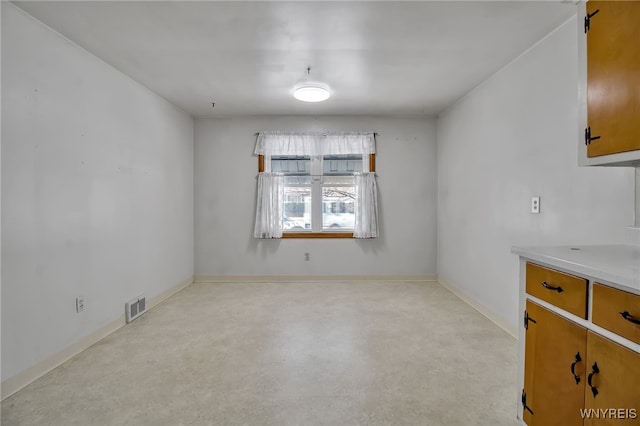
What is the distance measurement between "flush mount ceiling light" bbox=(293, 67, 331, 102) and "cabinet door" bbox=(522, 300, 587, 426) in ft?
9.00

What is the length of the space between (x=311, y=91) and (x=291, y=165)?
1569 millimetres

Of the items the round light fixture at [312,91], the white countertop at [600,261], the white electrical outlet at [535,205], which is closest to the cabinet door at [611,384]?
the white countertop at [600,261]

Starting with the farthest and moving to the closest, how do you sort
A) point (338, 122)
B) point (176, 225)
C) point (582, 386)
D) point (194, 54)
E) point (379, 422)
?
point (338, 122) < point (176, 225) < point (194, 54) < point (379, 422) < point (582, 386)

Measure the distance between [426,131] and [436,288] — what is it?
2.35 m

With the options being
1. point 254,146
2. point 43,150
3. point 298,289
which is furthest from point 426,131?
point 43,150

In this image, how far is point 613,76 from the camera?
1352 mm

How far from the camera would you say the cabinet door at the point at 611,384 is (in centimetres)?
100

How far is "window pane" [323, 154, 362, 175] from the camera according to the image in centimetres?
473

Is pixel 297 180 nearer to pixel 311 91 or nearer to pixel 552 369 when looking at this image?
pixel 311 91

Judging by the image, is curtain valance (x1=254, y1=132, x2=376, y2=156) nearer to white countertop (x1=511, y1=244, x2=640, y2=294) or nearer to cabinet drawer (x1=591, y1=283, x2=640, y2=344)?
white countertop (x1=511, y1=244, x2=640, y2=294)

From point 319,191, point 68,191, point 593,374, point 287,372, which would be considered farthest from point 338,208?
point 593,374

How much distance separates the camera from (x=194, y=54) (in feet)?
8.73

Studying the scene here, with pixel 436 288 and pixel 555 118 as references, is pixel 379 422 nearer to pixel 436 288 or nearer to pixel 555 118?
pixel 555 118

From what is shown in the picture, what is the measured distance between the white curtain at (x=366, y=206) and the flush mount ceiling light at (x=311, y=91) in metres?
1.50
